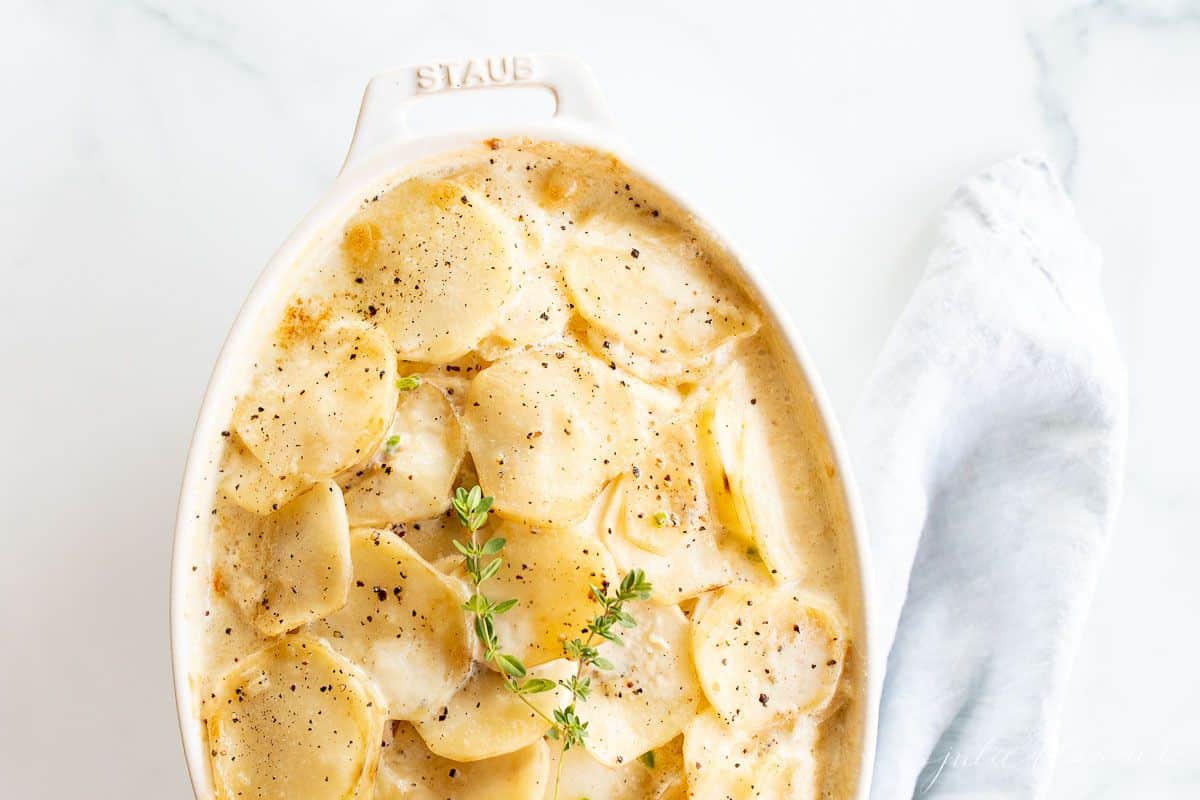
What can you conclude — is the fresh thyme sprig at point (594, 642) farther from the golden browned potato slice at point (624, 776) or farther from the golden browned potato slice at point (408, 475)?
the golden browned potato slice at point (408, 475)

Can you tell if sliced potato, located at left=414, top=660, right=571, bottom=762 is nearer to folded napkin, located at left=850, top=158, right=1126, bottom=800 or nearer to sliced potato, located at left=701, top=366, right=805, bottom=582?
sliced potato, located at left=701, top=366, right=805, bottom=582

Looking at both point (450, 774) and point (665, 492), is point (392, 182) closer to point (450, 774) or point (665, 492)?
point (665, 492)

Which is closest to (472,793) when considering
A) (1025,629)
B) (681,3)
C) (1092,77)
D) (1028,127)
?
(1025,629)

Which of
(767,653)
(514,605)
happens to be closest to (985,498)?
(767,653)

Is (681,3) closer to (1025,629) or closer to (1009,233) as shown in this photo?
(1009,233)

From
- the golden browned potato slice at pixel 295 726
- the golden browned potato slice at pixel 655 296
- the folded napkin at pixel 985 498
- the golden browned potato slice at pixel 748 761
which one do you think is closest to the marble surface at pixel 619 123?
the folded napkin at pixel 985 498

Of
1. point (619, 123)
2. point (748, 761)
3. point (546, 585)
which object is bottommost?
point (748, 761)
